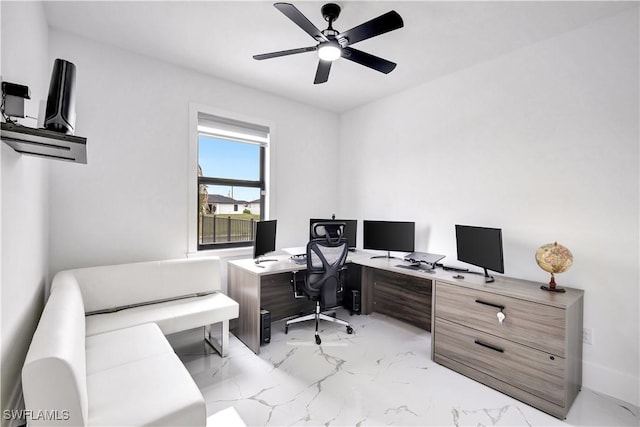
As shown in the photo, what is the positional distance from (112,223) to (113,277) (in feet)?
1.70

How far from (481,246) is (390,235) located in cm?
109

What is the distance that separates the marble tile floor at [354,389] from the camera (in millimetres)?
1919

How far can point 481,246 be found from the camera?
258 centimetres

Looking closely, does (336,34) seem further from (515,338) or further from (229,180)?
(515,338)

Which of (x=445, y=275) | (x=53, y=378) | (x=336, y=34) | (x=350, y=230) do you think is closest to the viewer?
(x=53, y=378)

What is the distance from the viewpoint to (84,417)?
45.4 inches

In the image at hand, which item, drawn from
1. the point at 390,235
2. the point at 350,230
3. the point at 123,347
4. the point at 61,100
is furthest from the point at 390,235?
the point at 61,100

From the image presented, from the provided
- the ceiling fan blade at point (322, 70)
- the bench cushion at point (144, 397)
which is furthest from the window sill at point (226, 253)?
the ceiling fan blade at point (322, 70)

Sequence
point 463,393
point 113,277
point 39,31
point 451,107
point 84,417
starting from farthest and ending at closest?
1. point 451,107
2. point 113,277
3. point 463,393
4. point 39,31
5. point 84,417

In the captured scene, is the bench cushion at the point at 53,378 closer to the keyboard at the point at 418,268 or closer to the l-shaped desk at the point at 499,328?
the l-shaped desk at the point at 499,328

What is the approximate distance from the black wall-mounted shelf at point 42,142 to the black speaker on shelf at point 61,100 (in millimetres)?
80

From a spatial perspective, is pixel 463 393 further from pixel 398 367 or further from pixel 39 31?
pixel 39 31

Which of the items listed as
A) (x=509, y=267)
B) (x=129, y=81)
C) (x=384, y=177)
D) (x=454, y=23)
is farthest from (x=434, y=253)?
(x=129, y=81)

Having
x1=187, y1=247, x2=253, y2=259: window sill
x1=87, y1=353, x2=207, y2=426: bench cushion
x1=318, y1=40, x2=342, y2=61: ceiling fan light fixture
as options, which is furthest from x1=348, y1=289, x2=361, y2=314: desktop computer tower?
x1=318, y1=40, x2=342, y2=61: ceiling fan light fixture
